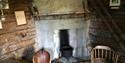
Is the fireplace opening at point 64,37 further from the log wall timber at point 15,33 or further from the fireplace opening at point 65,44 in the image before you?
the log wall timber at point 15,33

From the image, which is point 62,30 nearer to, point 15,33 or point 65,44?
point 65,44

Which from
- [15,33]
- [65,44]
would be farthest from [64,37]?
[15,33]

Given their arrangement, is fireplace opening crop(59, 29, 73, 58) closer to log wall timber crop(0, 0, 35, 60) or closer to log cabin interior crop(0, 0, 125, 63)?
log cabin interior crop(0, 0, 125, 63)

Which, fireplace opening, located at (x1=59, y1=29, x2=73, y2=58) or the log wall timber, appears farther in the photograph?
fireplace opening, located at (x1=59, y1=29, x2=73, y2=58)

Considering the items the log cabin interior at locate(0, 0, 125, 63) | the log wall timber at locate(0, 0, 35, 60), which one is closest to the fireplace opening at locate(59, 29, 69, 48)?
the log cabin interior at locate(0, 0, 125, 63)

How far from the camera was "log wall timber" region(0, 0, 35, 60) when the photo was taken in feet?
11.3

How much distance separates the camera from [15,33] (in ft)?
12.2

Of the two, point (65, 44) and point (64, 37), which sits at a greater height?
point (64, 37)

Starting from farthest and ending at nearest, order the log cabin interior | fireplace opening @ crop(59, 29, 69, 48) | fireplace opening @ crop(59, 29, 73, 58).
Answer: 1. fireplace opening @ crop(59, 29, 69, 48)
2. fireplace opening @ crop(59, 29, 73, 58)
3. the log cabin interior

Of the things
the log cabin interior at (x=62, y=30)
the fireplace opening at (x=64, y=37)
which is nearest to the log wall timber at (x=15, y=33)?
the log cabin interior at (x=62, y=30)

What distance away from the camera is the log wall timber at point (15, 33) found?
11.3 feet

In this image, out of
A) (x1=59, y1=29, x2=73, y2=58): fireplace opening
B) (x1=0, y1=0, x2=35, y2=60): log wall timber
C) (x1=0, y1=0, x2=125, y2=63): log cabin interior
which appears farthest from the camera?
(x1=59, y1=29, x2=73, y2=58): fireplace opening

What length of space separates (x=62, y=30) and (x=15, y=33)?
4.22 ft

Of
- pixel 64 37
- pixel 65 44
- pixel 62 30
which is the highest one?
pixel 62 30
